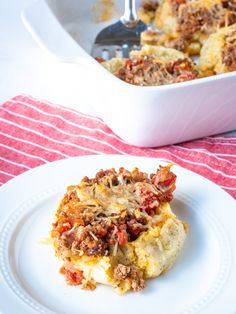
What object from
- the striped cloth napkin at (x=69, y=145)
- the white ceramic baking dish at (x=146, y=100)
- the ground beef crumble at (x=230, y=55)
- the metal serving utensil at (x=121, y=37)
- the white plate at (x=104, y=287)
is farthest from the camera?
the metal serving utensil at (x=121, y=37)

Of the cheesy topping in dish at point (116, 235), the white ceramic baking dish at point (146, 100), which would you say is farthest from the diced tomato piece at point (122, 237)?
the white ceramic baking dish at point (146, 100)

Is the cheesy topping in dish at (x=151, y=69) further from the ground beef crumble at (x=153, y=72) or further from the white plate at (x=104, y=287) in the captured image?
the white plate at (x=104, y=287)

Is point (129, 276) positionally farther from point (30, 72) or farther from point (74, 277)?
point (30, 72)

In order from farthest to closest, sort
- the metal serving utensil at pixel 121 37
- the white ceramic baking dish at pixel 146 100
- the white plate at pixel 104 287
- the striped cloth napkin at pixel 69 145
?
the metal serving utensil at pixel 121 37 → the striped cloth napkin at pixel 69 145 → the white ceramic baking dish at pixel 146 100 → the white plate at pixel 104 287

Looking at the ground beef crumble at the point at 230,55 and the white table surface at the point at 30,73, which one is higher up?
the ground beef crumble at the point at 230,55

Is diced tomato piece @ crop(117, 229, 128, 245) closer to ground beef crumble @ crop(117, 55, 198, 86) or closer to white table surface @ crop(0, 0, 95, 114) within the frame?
ground beef crumble @ crop(117, 55, 198, 86)

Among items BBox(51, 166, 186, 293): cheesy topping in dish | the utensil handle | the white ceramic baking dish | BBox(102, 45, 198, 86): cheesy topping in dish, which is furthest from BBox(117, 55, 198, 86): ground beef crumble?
BBox(51, 166, 186, 293): cheesy topping in dish

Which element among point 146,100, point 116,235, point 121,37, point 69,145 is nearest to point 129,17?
point 121,37

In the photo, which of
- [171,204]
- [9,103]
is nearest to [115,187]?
[171,204]
